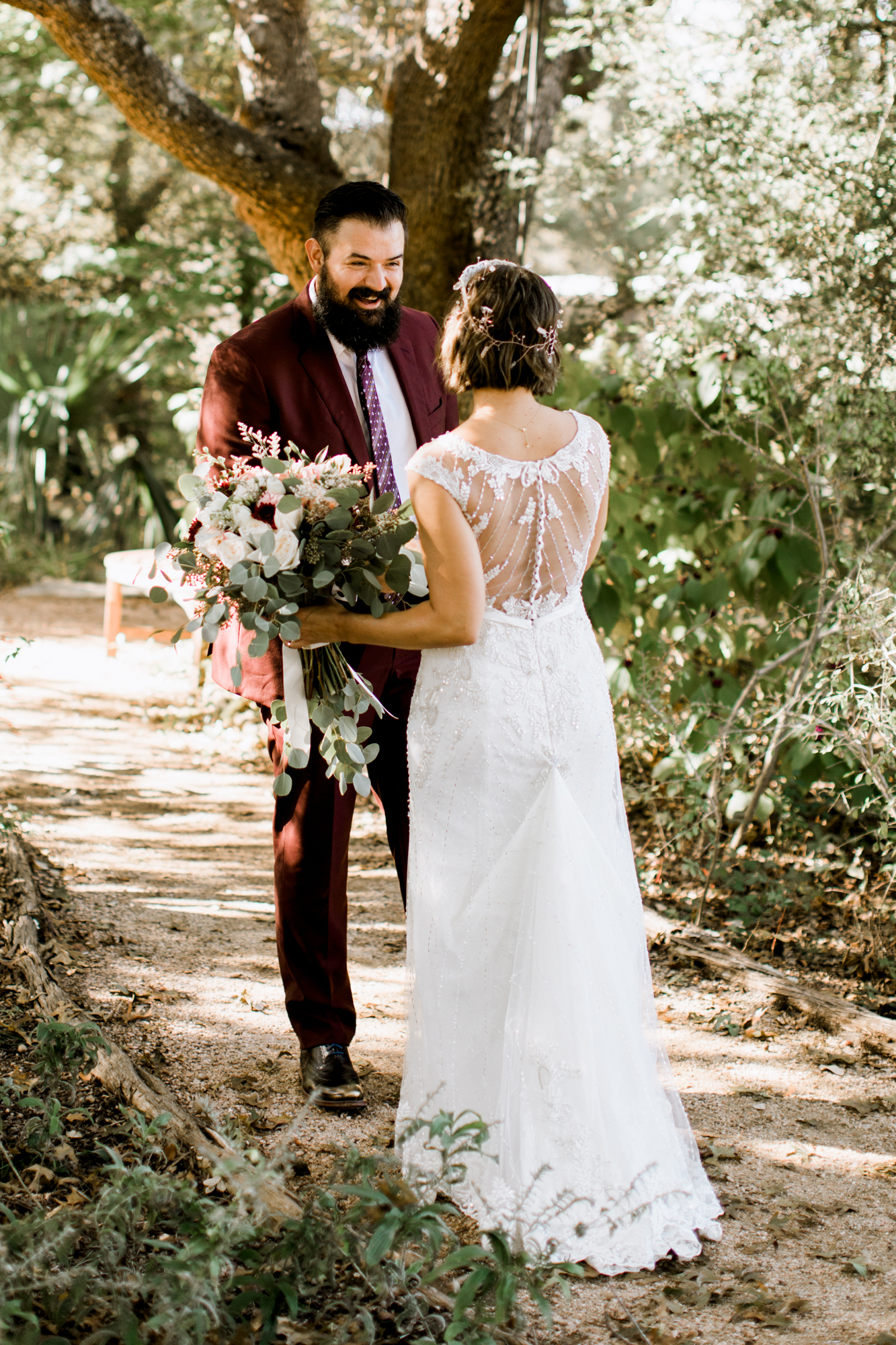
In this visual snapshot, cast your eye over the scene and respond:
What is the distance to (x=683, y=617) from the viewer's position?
15.2 feet

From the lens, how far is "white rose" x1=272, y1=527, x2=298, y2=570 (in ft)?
7.70

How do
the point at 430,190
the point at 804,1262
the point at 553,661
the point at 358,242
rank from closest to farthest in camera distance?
the point at 804,1262 < the point at 553,661 < the point at 358,242 < the point at 430,190

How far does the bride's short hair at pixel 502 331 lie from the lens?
2287 mm

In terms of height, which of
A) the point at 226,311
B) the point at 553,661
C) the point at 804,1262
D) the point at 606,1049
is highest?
the point at 226,311

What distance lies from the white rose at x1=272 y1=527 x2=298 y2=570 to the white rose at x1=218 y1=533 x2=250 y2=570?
0.20ft

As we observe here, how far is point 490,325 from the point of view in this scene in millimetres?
2293

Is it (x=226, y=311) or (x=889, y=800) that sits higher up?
(x=226, y=311)

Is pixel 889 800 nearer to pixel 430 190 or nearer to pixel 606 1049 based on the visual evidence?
pixel 606 1049

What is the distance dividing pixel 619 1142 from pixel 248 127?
5.12 m

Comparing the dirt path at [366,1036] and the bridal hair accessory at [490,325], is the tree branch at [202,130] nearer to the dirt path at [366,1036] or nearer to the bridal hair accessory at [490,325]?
the dirt path at [366,1036]

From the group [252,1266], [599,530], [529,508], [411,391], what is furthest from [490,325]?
[252,1266]

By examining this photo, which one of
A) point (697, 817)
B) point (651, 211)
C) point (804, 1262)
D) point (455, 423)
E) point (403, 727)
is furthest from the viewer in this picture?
point (651, 211)

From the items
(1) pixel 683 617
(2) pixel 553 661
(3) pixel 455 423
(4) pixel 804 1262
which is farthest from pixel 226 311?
(4) pixel 804 1262

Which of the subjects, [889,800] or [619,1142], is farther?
[889,800]
